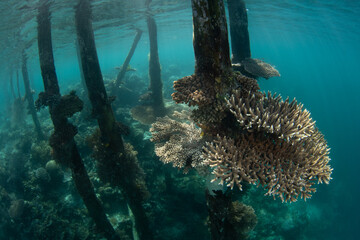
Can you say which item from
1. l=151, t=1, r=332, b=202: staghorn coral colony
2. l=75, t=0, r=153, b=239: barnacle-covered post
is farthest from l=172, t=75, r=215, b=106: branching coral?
l=75, t=0, r=153, b=239: barnacle-covered post

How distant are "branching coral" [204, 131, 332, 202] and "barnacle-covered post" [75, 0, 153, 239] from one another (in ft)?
13.8

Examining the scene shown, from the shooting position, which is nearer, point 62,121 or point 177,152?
point 177,152

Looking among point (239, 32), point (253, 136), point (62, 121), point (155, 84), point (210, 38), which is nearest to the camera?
point (210, 38)

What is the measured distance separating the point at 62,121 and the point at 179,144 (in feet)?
12.8

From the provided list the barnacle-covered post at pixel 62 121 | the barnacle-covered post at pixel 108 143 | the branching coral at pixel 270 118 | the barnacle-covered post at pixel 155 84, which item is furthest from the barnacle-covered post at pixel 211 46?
the barnacle-covered post at pixel 155 84

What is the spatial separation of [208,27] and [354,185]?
31.7 m

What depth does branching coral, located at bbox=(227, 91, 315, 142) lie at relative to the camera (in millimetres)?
2824

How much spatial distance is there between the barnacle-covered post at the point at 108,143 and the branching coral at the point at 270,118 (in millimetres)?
4340

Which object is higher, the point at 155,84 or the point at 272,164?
the point at 272,164

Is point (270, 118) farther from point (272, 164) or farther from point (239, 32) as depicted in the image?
point (239, 32)

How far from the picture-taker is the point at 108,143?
6270 millimetres

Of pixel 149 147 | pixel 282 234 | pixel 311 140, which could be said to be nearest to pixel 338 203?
pixel 282 234

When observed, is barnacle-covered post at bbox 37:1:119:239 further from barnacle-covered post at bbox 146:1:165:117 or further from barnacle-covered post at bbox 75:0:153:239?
barnacle-covered post at bbox 146:1:165:117

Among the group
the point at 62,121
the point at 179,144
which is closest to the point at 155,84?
the point at 62,121
